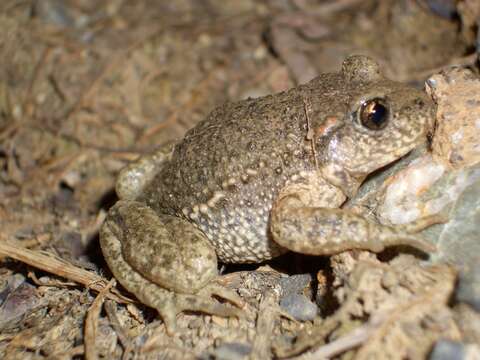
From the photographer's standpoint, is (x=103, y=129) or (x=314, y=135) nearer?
(x=314, y=135)

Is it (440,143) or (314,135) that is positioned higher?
(440,143)

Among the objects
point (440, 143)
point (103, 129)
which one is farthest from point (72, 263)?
point (440, 143)

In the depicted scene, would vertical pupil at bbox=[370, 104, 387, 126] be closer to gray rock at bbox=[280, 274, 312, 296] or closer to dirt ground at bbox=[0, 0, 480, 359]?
dirt ground at bbox=[0, 0, 480, 359]

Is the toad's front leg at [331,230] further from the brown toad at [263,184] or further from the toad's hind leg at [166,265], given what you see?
the toad's hind leg at [166,265]

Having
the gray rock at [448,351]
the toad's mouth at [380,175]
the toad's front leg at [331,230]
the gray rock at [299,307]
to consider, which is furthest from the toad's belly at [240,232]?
the gray rock at [448,351]

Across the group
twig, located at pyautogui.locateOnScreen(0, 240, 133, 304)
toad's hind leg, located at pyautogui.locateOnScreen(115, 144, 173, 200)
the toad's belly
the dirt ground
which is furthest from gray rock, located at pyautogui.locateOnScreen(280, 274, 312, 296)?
toad's hind leg, located at pyautogui.locateOnScreen(115, 144, 173, 200)

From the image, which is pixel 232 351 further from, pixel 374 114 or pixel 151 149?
pixel 151 149

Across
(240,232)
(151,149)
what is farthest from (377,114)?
A: (151,149)

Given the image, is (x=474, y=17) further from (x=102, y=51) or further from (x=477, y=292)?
(x=102, y=51)
